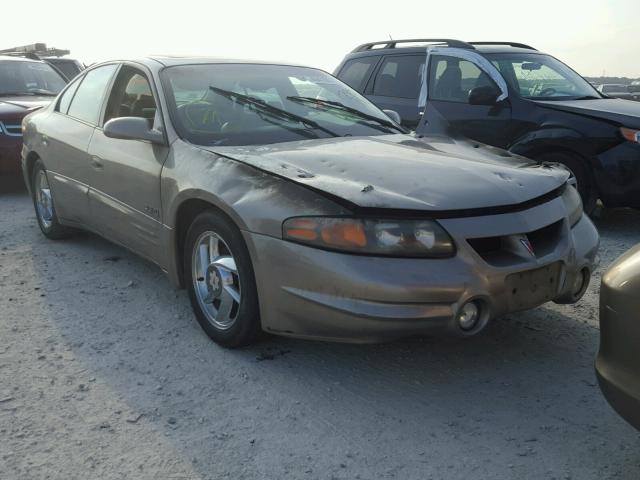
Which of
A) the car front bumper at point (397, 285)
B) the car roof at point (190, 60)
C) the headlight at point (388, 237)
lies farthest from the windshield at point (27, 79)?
the headlight at point (388, 237)

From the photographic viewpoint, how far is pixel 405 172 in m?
3.25

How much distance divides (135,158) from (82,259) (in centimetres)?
149

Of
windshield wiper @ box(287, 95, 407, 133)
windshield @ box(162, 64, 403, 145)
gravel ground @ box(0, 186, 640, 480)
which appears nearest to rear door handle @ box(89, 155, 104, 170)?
windshield @ box(162, 64, 403, 145)

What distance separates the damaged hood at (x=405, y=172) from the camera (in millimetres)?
3014

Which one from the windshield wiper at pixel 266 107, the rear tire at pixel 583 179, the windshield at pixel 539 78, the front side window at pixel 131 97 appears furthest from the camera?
the windshield at pixel 539 78

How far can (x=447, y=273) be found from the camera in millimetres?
2855

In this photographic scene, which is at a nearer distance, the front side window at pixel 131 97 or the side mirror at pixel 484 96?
the front side window at pixel 131 97

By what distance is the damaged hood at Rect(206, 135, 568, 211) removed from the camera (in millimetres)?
3014

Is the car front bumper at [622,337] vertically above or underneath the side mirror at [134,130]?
underneath

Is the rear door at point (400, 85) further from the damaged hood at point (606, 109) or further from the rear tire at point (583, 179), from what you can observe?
the rear tire at point (583, 179)

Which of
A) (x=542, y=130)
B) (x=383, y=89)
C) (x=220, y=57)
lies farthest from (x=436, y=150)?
(x=383, y=89)

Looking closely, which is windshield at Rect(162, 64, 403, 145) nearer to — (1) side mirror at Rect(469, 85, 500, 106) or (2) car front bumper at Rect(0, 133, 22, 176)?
Answer: (1) side mirror at Rect(469, 85, 500, 106)

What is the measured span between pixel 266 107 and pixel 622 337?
2608 mm

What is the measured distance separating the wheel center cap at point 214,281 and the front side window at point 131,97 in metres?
1.25
